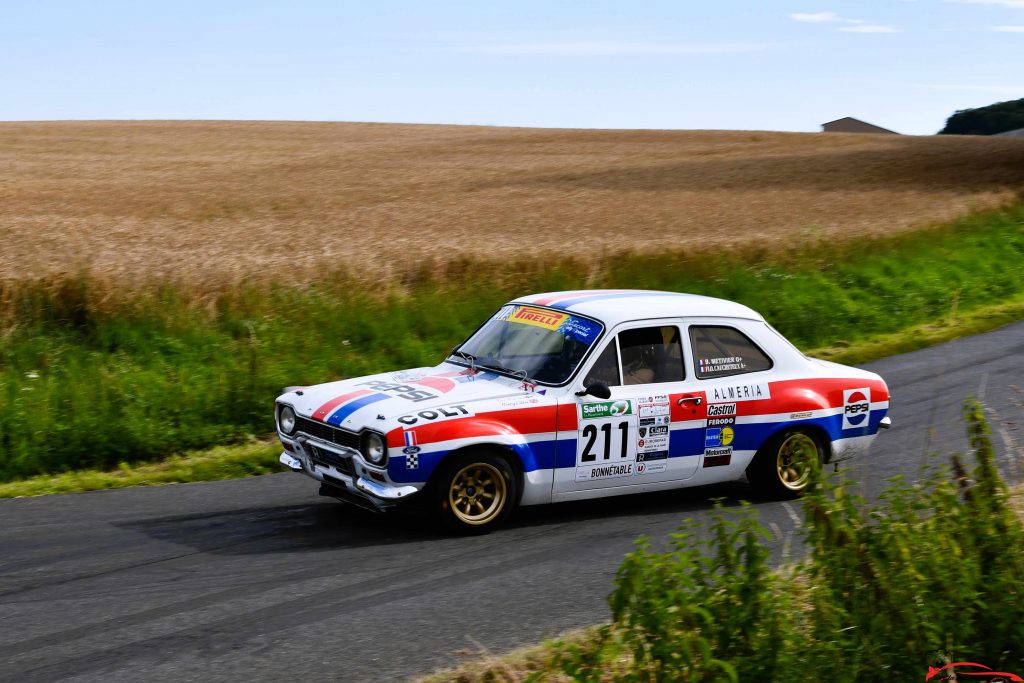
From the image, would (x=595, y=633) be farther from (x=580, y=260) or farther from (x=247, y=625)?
(x=580, y=260)

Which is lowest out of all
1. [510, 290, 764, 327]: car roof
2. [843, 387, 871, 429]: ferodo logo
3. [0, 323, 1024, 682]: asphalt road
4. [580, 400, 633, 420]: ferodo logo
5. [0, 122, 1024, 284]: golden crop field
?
[0, 323, 1024, 682]: asphalt road

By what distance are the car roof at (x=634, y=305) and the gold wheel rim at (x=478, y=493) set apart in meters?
1.46

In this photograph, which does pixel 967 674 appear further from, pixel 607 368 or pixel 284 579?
pixel 607 368

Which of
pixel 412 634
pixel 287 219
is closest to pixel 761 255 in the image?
pixel 287 219

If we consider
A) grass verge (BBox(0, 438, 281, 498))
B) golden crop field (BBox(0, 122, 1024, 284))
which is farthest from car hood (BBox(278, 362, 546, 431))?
golden crop field (BBox(0, 122, 1024, 284))

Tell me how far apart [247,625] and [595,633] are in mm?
1861

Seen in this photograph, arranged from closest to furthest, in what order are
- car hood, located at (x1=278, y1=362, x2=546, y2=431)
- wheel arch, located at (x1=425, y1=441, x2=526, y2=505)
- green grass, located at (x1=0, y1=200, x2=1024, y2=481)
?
wheel arch, located at (x1=425, y1=441, x2=526, y2=505)
car hood, located at (x1=278, y1=362, x2=546, y2=431)
green grass, located at (x1=0, y1=200, x2=1024, y2=481)

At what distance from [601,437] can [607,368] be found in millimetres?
510

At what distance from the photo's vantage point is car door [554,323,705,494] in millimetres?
8367

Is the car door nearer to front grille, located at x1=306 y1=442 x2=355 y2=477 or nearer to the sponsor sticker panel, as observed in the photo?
the sponsor sticker panel

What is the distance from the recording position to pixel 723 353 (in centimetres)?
909

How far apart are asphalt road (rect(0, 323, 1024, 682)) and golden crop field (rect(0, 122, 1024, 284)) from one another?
20.7ft

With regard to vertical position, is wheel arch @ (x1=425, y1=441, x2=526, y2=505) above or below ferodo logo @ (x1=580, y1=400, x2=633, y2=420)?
below

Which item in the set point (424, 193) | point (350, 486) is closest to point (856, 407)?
point (350, 486)
